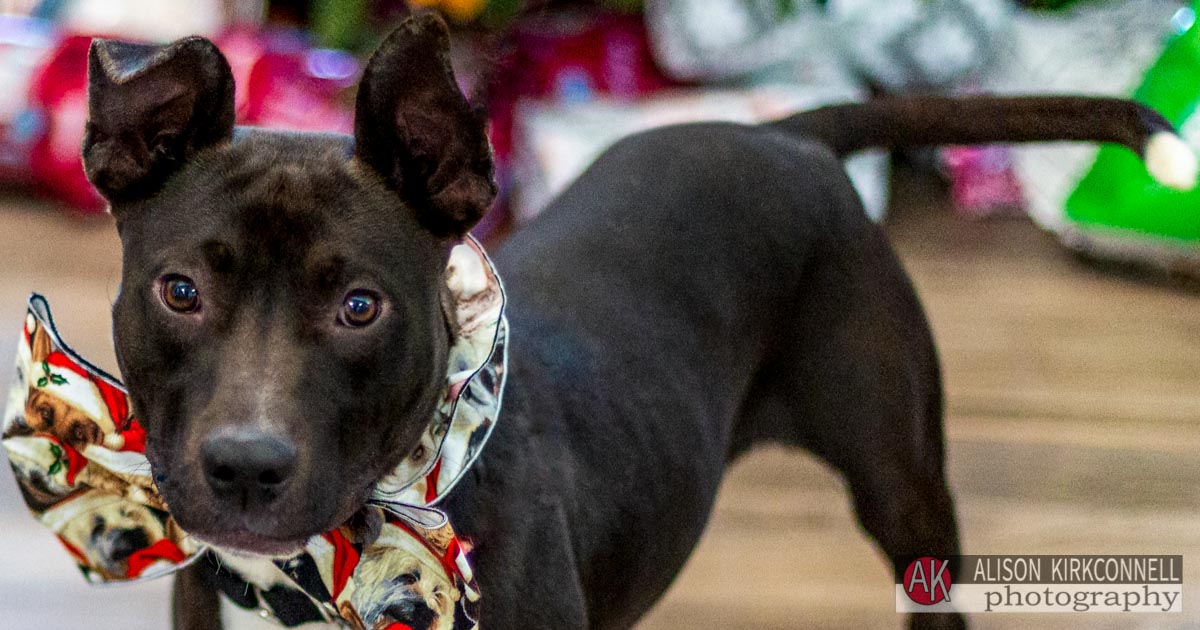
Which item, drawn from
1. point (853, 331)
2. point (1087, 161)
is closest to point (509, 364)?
point (853, 331)

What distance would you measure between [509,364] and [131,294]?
1.79ft

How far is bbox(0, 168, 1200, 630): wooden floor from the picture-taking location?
8.98 feet

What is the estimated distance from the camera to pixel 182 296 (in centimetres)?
153

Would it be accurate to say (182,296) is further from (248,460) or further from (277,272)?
(248,460)

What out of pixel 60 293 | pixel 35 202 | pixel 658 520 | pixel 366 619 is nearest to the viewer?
pixel 366 619

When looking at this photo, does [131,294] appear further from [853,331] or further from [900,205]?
[900,205]

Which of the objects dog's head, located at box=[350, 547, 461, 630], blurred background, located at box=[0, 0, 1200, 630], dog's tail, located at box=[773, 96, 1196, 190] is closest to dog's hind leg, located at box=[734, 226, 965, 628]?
dog's tail, located at box=[773, 96, 1196, 190]

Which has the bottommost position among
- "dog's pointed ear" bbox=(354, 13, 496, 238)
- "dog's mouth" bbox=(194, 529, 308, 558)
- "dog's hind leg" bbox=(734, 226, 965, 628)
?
"dog's hind leg" bbox=(734, 226, 965, 628)

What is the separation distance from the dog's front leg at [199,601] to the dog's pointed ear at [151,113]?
1.74ft

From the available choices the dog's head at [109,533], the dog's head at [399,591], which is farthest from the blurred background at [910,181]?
the dog's head at [399,591]

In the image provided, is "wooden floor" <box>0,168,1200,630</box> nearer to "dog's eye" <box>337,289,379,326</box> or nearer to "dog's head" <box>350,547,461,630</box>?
"dog's head" <box>350,547,461,630</box>

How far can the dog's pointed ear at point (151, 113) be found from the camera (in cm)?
159

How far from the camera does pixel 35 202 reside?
491 cm

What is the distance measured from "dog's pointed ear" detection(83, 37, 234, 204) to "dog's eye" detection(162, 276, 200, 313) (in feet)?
0.58
